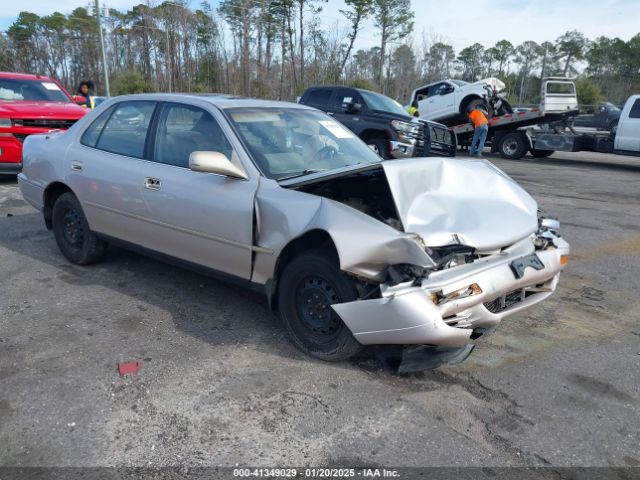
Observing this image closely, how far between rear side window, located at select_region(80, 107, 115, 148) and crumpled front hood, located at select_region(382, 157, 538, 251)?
289cm

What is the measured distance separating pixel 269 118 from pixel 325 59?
32.9m

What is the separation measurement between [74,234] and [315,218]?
3086 mm

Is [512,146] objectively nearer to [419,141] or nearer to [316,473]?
[419,141]

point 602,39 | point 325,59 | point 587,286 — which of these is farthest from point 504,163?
point 602,39

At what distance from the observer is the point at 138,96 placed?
15.8 feet

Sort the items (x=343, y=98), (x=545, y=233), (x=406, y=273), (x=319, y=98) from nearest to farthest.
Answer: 1. (x=406, y=273)
2. (x=545, y=233)
3. (x=343, y=98)
4. (x=319, y=98)

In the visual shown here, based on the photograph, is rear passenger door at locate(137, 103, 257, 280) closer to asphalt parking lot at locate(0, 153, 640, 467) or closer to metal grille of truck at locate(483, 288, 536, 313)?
asphalt parking lot at locate(0, 153, 640, 467)

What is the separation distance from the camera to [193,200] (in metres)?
3.96

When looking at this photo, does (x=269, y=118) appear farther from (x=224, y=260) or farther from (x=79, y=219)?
(x=79, y=219)

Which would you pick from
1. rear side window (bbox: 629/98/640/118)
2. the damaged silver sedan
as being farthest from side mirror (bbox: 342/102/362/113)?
rear side window (bbox: 629/98/640/118)

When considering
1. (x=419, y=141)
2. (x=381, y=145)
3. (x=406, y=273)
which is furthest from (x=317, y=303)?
(x=419, y=141)

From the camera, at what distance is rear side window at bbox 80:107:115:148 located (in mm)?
4938

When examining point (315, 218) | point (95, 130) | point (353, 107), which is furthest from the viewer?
point (353, 107)

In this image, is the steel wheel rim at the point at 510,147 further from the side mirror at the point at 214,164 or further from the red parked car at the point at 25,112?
the side mirror at the point at 214,164
